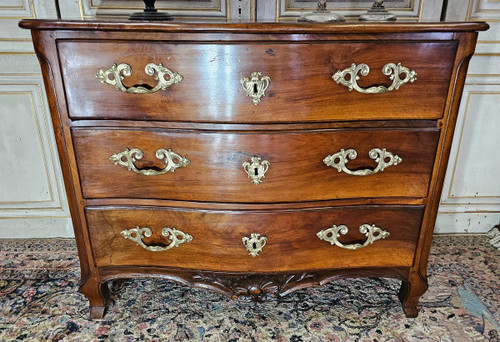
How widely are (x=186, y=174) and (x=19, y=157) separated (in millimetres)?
1057

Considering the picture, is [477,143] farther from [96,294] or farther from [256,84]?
[96,294]

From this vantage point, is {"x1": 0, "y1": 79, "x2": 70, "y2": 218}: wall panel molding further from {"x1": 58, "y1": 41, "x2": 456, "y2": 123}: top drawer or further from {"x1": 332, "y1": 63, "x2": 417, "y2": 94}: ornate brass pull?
{"x1": 332, "y1": 63, "x2": 417, "y2": 94}: ornate brass pull

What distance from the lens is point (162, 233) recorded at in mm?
1078

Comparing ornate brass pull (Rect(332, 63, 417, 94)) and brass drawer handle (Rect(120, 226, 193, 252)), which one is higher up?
ornate brass pull (Rect(332, 63, 417, 94))

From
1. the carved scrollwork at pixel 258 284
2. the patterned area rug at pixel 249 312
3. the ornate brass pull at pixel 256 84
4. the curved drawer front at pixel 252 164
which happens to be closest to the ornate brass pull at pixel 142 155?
the curved drawer front at pixel 252 164

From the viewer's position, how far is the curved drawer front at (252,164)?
0.98 metres

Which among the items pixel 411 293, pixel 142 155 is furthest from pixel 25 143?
pixel 411 293

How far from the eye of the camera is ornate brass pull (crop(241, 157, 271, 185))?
98 cm

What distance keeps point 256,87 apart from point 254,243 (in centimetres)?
45

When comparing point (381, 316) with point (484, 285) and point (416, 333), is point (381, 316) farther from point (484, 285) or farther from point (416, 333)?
point (484, 285)

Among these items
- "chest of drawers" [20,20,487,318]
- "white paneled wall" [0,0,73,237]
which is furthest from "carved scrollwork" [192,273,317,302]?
"white paneled wall" [0,0,73,237]

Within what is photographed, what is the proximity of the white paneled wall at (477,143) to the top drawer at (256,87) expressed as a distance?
75 centimetres

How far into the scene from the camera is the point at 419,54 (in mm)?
922

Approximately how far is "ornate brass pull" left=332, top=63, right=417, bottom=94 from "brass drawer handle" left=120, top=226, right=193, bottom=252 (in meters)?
0.61
